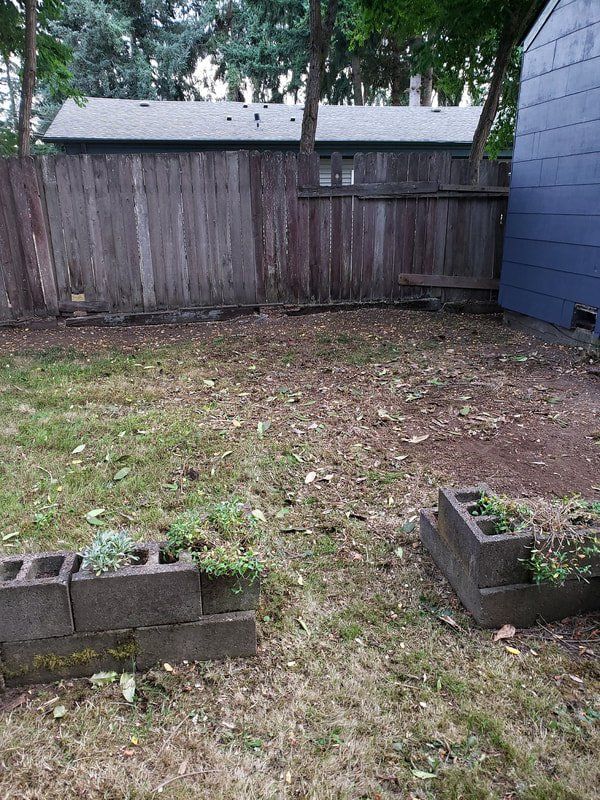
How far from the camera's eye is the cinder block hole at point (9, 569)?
186cm

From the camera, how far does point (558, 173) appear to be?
554 cm

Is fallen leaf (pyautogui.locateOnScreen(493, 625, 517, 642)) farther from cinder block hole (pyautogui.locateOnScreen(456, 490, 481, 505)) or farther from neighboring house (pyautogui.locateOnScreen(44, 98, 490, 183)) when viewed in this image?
neighboring house (pyautogui.locateOnScreen(44, 98, 490, 183))

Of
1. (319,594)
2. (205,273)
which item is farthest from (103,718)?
(205,273)

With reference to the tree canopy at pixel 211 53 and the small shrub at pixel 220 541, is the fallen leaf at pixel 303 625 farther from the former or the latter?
the tree canopy at pixel 211 53

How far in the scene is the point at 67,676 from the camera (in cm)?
191

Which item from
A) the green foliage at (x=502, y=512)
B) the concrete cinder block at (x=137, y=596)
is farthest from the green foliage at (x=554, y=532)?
the concrete cinder block at (x=137, y=596)

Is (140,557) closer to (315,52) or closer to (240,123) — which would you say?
(315,52)

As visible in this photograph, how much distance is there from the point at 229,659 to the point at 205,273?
5372 millimetres

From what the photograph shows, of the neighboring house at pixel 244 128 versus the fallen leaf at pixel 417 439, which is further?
the neighboring house at pixel 244 128

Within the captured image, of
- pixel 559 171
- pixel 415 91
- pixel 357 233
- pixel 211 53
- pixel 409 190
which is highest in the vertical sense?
pixel 211 53

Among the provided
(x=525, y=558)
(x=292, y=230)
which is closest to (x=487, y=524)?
(x=525, y=558)

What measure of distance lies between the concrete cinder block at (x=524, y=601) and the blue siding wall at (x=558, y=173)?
3.64m

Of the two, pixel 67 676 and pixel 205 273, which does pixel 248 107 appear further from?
pixel 67 676

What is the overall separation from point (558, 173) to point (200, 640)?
18.1 ft
